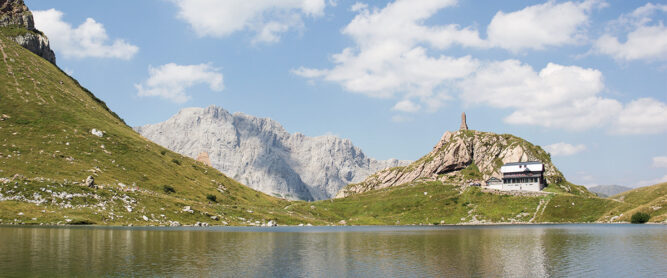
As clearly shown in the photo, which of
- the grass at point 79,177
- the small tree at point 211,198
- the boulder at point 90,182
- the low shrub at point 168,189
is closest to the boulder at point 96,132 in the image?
the grass at point 79,177

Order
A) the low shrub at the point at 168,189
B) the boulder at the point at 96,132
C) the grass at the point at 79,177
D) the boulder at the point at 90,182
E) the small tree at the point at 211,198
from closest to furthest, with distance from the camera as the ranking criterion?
the grass at the point at 79,177 < the boulder at the point at 90,182 < the low shrub at the point at 168,189 < the boulder at the point at 96,132 < the small tree at the point at 211,198

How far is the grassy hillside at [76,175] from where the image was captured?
119 meters

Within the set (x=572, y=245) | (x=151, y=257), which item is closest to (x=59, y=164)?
(x=151, y=257)

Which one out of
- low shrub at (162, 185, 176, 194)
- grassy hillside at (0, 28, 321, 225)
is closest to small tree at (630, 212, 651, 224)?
grassy hillside at (0, 28, 321, 225)

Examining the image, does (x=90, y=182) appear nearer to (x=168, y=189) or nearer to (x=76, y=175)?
(x=76, y=175)

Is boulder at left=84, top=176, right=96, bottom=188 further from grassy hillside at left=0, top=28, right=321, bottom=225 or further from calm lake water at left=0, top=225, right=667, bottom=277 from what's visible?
calm lake water at left=0, top=225, right=667, bottom=277

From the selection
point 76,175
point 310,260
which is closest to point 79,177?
point 76,175

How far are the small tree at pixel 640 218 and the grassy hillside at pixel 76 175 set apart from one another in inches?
5973

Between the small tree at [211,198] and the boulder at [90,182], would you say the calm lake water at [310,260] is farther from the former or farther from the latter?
the small tree at [211,198]

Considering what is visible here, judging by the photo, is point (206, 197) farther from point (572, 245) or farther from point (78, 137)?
point (572, 245)

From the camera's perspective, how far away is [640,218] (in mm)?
176750

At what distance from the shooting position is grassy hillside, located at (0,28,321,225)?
119 m

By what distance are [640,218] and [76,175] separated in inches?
8644

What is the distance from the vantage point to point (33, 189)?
121m
